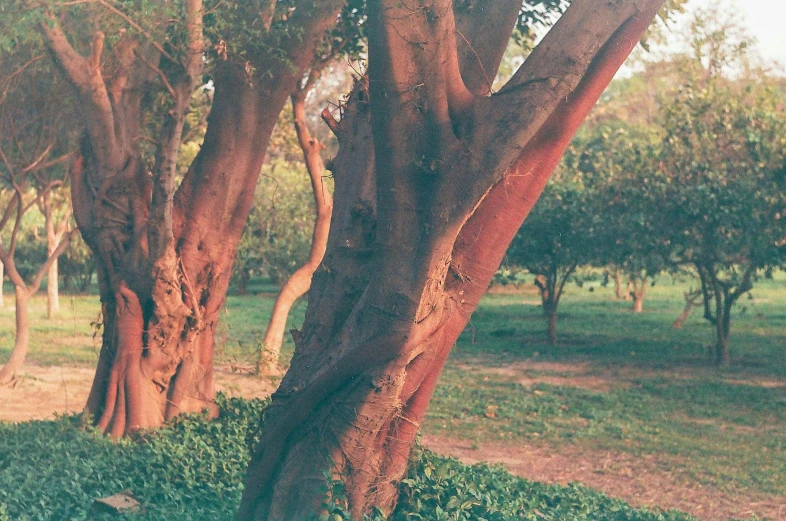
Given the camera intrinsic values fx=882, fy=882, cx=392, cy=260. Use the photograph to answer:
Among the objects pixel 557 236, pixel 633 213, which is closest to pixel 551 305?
pixel 557 236

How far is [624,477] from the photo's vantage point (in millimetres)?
9281

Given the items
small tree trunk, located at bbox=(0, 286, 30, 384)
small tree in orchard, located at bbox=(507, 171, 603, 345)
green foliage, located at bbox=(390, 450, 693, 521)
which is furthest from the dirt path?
small tree in orchard, located at bbox=(507, 171, 603, 345)

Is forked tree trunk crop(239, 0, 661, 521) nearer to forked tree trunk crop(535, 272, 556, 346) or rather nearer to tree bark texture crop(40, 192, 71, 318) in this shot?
tree bark texture crop(40, 192, 71, 318)

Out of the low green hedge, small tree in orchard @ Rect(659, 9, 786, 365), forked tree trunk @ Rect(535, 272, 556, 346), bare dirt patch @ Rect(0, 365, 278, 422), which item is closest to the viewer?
the low green hedge

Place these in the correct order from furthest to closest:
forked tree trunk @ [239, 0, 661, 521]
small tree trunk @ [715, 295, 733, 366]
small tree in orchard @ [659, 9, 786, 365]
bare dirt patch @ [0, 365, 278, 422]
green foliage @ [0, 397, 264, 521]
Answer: small tree trunk @ [715, 295, 733, 366] → small tree in orchard @ [659, 9, 786, 365] → bare dirt patch @ [0, 365, 278, 422] → green foliage @ [0, 397, 264, 521] → forked tree trunk @ [239, 0, 661, 521]

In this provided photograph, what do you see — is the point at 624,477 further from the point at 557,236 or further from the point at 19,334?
the point at 557,236

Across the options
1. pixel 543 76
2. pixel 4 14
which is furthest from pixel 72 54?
pixel 543 76

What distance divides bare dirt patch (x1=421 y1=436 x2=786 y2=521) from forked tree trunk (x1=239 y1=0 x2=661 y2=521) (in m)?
3.64

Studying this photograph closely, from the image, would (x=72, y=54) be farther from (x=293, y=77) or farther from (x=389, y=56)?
(x=389, y=56)

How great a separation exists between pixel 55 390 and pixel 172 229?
21.1 ft

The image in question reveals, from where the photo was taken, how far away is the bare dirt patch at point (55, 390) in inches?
455

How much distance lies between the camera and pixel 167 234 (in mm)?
7746

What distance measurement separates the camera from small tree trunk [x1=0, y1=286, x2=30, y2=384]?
41.6ft

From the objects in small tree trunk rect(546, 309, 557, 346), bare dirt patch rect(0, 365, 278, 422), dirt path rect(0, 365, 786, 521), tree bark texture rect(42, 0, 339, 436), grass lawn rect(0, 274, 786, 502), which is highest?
tree bark texture rect(42, 0, 339, 436)
